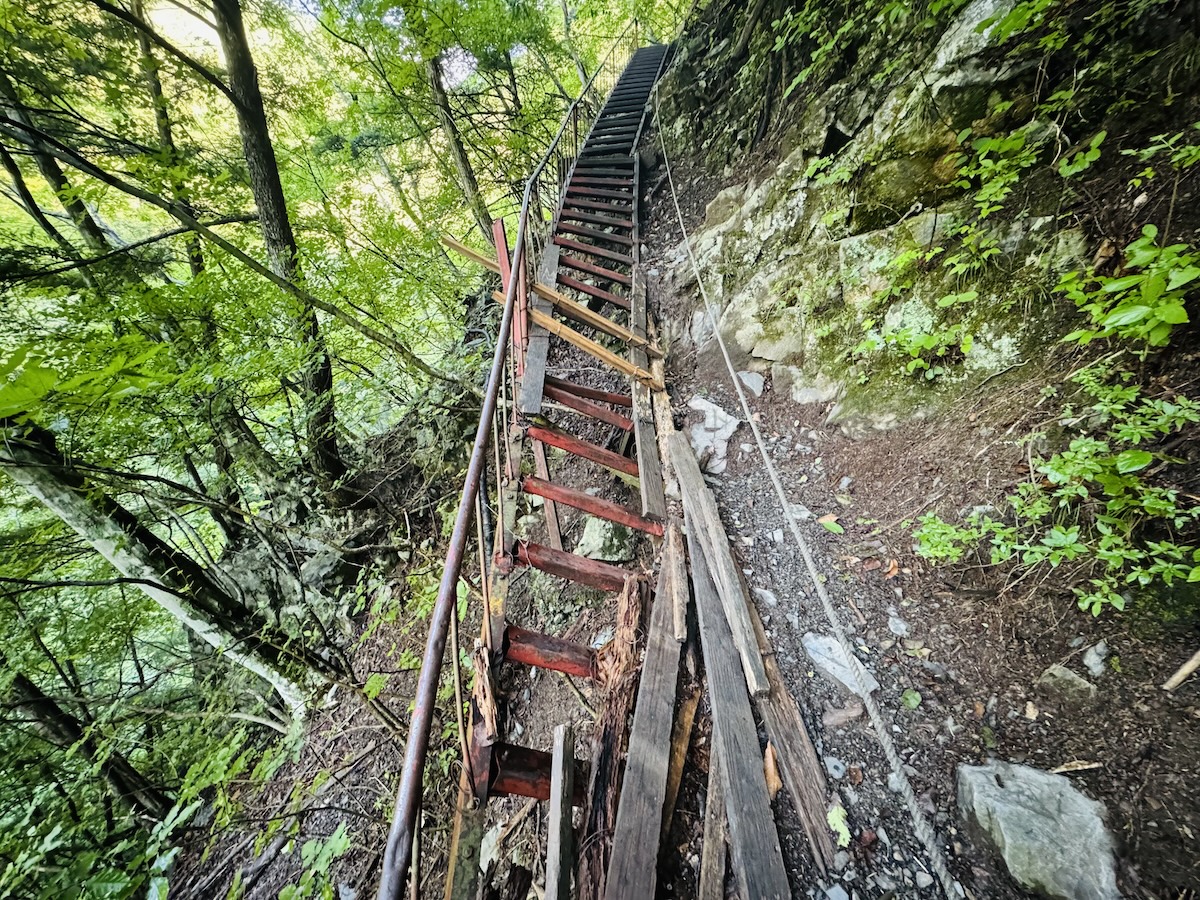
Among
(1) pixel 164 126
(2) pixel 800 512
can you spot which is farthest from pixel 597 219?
(2) pixel 800 512

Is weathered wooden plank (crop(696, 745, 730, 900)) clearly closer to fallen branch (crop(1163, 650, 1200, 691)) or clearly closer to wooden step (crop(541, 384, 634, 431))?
fallen branch (crop(1163, 650, 1200, 691))

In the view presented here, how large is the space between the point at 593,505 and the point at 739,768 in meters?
1.82

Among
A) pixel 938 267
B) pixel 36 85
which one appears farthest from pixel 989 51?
pixel 36 85

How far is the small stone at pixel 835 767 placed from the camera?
1982 mm

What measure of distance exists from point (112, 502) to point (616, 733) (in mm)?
5152

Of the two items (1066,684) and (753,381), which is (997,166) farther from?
(1066,684)

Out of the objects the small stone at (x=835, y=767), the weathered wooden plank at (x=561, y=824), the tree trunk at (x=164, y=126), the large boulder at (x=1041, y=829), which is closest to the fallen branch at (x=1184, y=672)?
the large boulder at (x=1041, y=829)

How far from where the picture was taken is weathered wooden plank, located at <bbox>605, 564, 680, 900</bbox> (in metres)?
1.70

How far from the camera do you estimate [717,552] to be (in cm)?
285

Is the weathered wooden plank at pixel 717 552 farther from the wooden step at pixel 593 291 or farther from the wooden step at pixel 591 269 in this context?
the wooden step at pixel 591 269

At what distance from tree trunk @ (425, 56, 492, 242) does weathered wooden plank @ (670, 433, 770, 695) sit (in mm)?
7248

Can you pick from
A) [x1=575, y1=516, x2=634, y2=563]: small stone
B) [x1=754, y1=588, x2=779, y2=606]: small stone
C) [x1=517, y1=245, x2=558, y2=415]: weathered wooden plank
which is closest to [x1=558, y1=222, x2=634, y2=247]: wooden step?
[x1=517, y1=245, x2=558, y2=415]: weathered wooden plank

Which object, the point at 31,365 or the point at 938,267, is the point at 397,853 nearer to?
the point at 31,365

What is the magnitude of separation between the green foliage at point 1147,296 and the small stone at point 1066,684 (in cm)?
148
